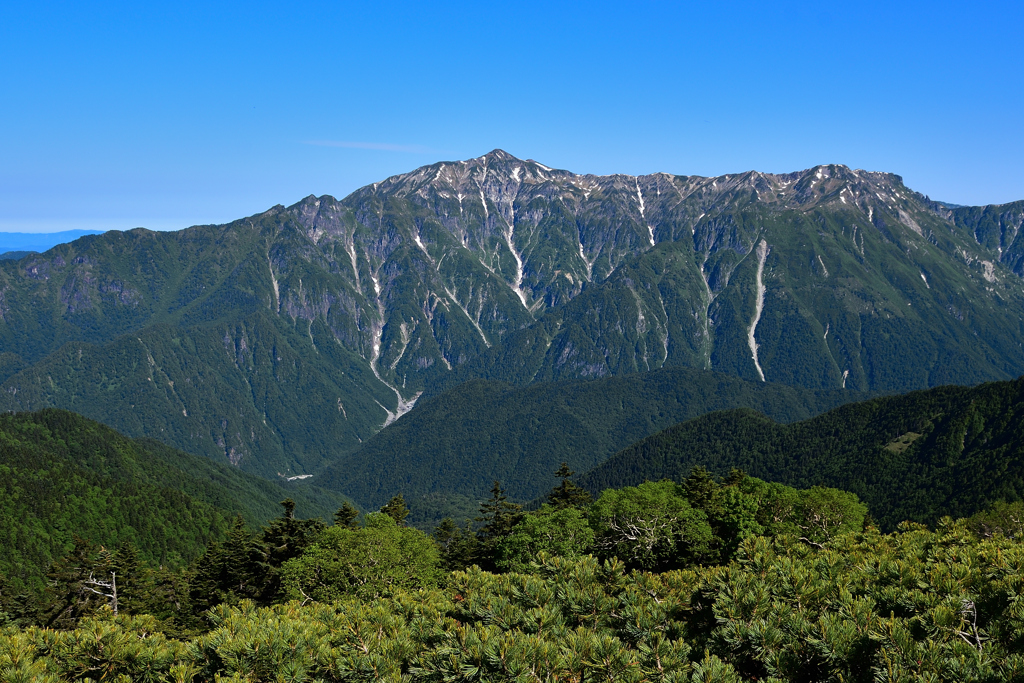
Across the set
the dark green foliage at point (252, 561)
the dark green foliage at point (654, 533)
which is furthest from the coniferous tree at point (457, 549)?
the dark green foliage at point (654, 533)

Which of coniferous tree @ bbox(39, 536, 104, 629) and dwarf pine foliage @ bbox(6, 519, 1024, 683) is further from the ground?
dwarf pine foliage @ bbox(6, 519, 1024, 683)

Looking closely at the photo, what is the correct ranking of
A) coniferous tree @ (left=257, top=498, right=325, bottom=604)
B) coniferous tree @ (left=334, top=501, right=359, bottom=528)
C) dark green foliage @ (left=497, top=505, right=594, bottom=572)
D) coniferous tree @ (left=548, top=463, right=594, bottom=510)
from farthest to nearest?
coniferous tree @ (left=334, top=501, right=359, bottom=528) < coniferous tree @ (left=548, top=463, right=594, bottom=510) < coniferous tree @ (left=257, top=498, right=325, bottom=604) < dark green foliage @ (left=497, top=505, right=594, bottom=572)

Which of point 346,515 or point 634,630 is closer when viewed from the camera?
point 634,630

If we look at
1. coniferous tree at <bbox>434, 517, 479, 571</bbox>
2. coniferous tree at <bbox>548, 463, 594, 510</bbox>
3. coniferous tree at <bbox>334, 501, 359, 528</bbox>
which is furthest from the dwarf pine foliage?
coniferous tree at <bbox>334, 501, 359, 528</bbox>

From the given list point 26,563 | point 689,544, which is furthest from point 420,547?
point 26,563

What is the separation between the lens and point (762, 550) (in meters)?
32.7

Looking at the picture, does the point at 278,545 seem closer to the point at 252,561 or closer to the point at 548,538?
the point at 252,561

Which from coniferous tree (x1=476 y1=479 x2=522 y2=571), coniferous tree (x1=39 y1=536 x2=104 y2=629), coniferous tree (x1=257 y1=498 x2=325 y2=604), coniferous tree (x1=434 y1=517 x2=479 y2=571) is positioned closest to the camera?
coniferous tree (x1=39 y1=536 x2=104 y2=629)

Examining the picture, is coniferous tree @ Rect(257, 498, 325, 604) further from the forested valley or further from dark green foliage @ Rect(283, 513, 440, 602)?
the forested valley

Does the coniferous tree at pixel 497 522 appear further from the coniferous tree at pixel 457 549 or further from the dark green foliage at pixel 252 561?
the dark green foliage at pixel 252 561

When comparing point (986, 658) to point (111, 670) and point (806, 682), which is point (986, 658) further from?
point (111, 670)

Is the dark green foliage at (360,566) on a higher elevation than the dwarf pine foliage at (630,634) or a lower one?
lower

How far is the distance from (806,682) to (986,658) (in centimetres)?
484

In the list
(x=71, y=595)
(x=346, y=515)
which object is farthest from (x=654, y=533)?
(x=71, y=595)
